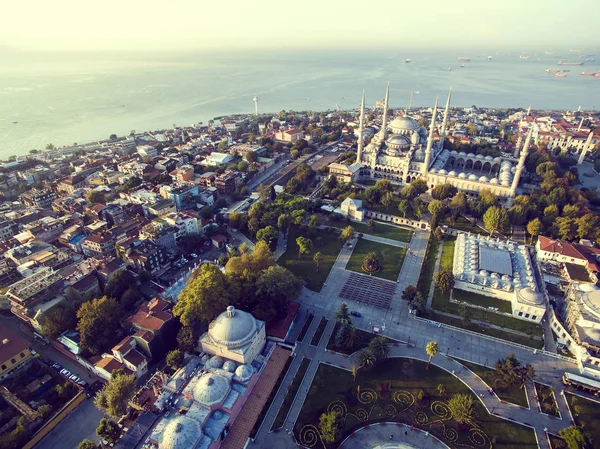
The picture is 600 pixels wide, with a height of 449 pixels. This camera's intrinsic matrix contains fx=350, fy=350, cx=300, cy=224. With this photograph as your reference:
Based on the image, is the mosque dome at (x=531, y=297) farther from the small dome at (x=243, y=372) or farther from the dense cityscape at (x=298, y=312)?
the small dome at (x=243, y=372)

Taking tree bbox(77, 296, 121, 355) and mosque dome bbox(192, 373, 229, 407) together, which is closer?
mosque dome bbox(192, 373, 229, 407)

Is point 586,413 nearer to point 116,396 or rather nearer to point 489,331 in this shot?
point 489,331

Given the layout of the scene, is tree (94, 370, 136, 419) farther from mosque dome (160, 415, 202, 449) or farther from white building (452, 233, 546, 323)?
white building (452, 233, 546, 323)

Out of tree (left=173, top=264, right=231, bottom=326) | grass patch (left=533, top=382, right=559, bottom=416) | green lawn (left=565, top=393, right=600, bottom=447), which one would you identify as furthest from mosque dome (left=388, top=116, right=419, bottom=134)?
green lawn (left=565, top=393, right=600, bottom=447)

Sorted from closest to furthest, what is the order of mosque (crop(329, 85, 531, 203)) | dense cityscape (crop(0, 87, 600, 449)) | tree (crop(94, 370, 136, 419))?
tree (crop(94, 370, 136, 419)), dense cityscape (crop(0, 87, 600, 449)), mosque (crop(329, 85, 531, 203))

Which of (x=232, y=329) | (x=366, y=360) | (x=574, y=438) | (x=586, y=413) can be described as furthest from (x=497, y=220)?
(x=232, y=329)

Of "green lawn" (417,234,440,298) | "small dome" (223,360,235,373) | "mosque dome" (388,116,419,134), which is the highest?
"mosque dome" (388,116,419,134)
